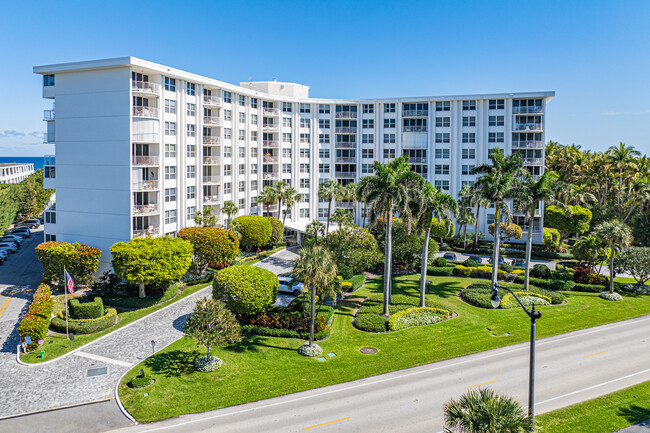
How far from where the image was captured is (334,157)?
82.8m

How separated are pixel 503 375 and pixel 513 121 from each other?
5689cm

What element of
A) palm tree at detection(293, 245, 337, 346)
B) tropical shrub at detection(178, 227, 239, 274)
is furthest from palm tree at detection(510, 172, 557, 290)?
tropical shrub at detection(178, 227, 239, 274)

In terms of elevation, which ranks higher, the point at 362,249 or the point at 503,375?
the point at 362,249

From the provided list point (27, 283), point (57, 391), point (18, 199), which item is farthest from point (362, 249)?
point (18, 199)

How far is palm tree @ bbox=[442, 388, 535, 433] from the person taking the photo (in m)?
16.6

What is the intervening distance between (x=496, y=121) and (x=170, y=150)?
52595 millimetres

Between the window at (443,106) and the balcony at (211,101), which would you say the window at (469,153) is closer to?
the window at (443,106)

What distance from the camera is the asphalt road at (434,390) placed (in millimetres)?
24016

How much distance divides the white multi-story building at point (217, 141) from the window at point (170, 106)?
0.69ft

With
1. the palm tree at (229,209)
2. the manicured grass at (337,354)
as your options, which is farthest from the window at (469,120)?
the palm tree at (229,209)

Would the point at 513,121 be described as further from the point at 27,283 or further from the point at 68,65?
the point at 27,283

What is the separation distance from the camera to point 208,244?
50.8 meters

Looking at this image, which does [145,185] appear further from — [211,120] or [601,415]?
[601,415]

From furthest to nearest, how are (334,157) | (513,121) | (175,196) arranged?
(334,157), (513,121), (175,196)
